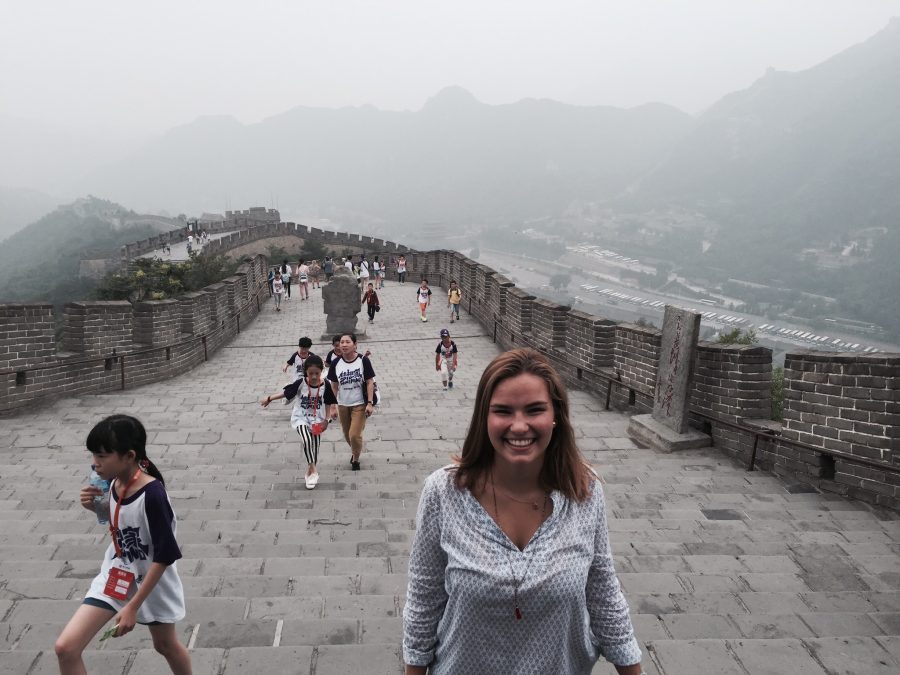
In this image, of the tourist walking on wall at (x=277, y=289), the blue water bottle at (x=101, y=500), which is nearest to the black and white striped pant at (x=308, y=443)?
the blue water bottle at (x=101, y=500)

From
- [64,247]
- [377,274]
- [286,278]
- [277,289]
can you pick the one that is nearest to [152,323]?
[277,289]

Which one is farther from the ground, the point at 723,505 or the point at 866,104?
the point at 866,104

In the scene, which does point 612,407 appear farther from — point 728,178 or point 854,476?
point 728,178

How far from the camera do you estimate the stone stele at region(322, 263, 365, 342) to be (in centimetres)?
1527

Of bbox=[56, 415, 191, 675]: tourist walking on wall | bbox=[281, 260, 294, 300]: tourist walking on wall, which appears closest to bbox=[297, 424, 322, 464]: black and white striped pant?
bbox=[56, 415, 191, 675]: tourist walking on wall

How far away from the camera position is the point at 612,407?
8438 mm

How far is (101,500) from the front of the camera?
9.20 ft

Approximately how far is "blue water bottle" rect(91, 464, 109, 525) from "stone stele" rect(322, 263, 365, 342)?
490 inches

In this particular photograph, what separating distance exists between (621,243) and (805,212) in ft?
103

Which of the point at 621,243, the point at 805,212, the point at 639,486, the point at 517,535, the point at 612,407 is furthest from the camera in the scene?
the point at 621,243

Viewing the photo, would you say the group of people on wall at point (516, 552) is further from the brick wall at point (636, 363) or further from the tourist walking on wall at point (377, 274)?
the tourist walking on wall at point (377, 274)

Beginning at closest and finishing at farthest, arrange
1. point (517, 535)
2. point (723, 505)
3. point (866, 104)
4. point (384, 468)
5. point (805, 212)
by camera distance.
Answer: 1. point (517, 535)
2. point (723, 505)
3. point (384, 468)
4. point (805, 212)
5. point (866, 104)

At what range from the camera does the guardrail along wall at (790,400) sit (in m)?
4.88

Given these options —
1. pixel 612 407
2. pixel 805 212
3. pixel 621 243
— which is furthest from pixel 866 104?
pixel 612 407
